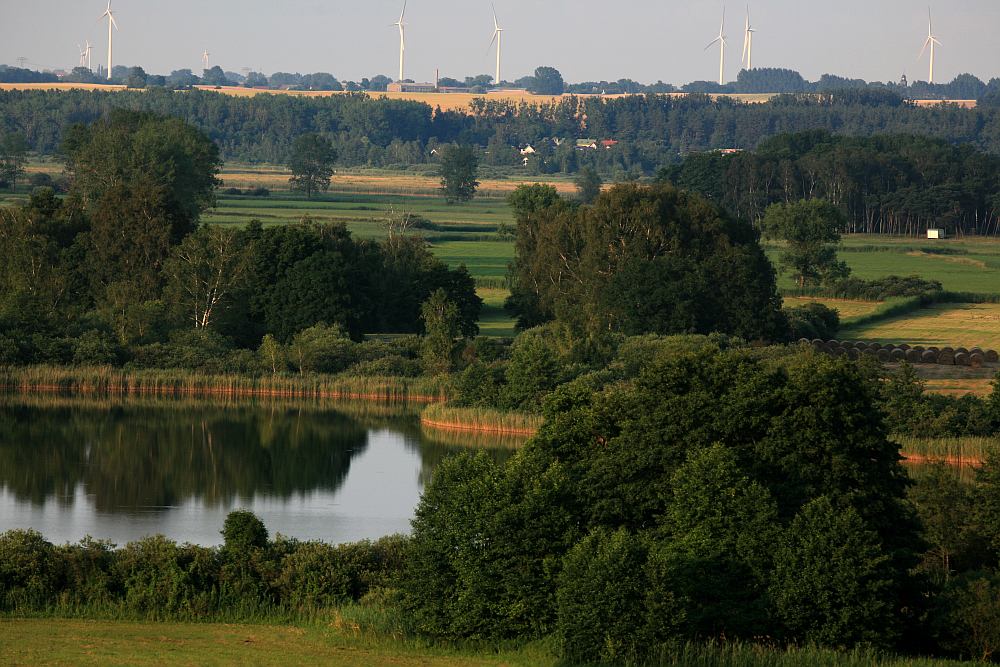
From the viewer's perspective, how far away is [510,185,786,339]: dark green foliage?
189ft

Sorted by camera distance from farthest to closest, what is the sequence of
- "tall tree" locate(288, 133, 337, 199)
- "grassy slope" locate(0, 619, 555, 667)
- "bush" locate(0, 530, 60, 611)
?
"tall tree" locate(288, 133, 337, 199) → "bush" locate(0, 530, 60, 611) → "grassy slope" locate(0, 619, 555, 667)

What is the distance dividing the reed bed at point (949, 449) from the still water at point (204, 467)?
9.74 m

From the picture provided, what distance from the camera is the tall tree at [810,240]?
7844cm

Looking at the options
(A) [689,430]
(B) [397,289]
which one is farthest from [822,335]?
(A) [689,430]

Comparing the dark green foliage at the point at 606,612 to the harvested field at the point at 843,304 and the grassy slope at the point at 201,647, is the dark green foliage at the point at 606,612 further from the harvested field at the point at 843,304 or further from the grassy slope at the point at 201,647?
the harvested field at the point at 843,304

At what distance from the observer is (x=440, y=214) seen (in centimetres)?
11875

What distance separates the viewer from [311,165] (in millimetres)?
138500

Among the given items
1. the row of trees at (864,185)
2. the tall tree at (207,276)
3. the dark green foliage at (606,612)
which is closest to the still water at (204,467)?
the tall tree at (207,276)

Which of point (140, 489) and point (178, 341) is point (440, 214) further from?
point (140, 489)

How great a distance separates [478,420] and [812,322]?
21602 mm

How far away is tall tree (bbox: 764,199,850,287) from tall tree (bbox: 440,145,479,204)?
5917 cm

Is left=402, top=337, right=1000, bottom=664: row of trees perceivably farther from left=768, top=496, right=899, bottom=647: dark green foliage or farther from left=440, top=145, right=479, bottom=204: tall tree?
left=440, top=145, right=479, bottom=204: tall tree

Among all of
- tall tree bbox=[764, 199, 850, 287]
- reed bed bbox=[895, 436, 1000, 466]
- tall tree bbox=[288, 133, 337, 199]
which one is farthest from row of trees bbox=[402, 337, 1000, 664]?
tall tree bbox=[288, 133, 337, 199]

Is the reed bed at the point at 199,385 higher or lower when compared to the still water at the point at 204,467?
higher
